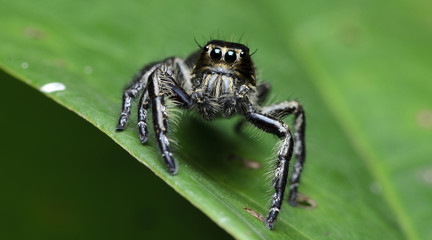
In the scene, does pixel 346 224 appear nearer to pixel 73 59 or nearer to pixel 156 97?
pixel 156 97

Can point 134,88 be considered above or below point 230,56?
below

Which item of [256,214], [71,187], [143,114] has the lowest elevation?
[71,187]

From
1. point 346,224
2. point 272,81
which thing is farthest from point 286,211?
point 272,81

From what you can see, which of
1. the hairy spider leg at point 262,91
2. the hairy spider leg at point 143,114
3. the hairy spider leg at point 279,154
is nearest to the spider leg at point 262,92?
the hairy spider leg at point 262,91

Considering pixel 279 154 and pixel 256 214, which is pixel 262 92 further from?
pixel 256 214

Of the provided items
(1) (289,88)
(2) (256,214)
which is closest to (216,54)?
(2) (256,214)

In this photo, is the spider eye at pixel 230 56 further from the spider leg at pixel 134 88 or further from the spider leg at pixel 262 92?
the spider leg at pixel 262 92
